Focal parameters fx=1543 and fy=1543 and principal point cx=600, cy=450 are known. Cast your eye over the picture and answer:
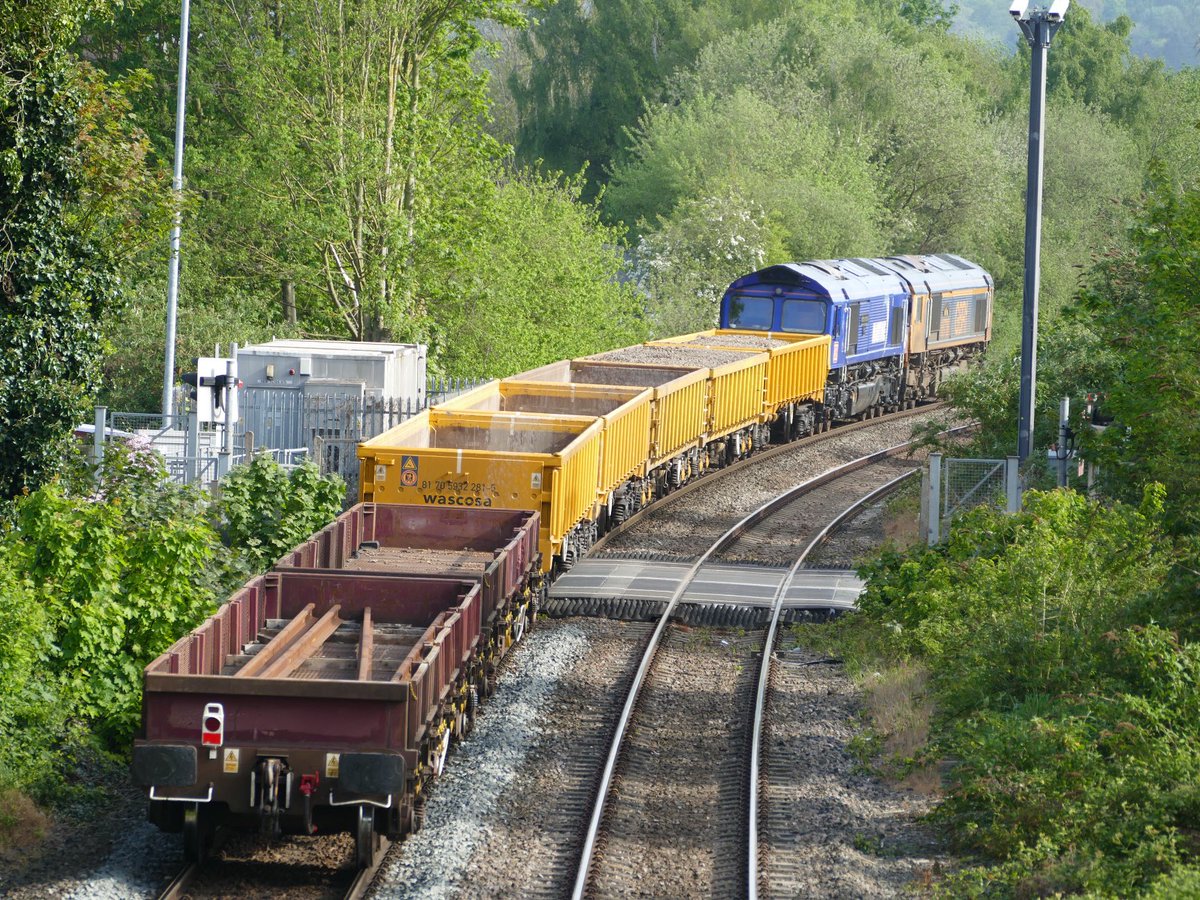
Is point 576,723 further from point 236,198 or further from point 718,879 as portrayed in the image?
point 236,198

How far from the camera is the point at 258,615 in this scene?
12.2 meters

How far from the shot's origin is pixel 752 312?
110 ft

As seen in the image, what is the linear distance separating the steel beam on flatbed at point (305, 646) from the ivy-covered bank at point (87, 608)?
4.48ft

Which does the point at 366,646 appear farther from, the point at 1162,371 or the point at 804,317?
the point at 804,317

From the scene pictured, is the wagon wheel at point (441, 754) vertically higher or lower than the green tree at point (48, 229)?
lower

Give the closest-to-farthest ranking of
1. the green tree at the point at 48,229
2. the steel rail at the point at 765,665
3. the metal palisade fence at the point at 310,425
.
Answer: the steel rail at the point at 765,665 < the green tree at the point at 48,229 < the metal palisade fence at the point at 310,425

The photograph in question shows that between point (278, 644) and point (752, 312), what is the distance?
23171 mm

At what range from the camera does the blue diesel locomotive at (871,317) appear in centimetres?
3247

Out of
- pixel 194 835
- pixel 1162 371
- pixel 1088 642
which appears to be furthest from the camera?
pixel 1162 371

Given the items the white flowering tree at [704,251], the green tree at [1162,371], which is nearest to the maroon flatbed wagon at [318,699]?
the green tree at [1162,371]

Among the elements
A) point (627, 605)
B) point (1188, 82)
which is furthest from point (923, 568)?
point (1188, 82)

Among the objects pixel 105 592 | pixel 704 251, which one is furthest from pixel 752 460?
pixel 105 592

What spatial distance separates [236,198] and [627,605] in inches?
689

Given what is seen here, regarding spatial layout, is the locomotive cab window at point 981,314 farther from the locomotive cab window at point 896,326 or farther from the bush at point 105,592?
the bush at point 105,592
